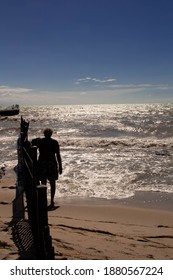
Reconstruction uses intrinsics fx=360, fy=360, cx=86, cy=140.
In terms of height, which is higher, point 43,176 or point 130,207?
point 43,176

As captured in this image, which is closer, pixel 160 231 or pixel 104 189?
pixel 160 231

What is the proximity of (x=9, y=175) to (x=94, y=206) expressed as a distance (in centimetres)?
498

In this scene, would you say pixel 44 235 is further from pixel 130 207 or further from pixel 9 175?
pixel 9 175

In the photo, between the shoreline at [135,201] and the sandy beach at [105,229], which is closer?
the sandy beach at [105,229]

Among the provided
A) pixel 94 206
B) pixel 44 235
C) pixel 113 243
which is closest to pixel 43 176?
pixel 94 206

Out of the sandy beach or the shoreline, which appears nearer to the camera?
the sandy beach

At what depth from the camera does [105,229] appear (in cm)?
686

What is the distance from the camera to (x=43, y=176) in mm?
8438

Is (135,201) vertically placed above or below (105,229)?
below

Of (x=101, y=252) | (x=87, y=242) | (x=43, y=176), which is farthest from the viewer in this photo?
(x=43, y=176)

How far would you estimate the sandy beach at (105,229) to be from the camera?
5.57 metres

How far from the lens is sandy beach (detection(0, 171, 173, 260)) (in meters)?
5.57

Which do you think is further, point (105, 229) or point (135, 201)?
point (135, 201)

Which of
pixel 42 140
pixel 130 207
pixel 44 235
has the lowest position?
pixel 130 207
